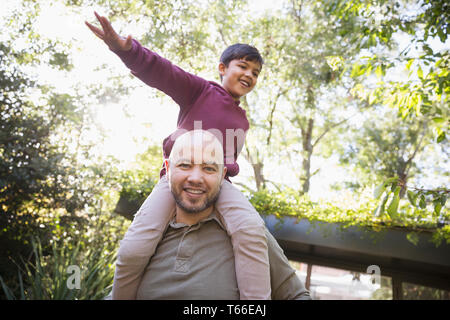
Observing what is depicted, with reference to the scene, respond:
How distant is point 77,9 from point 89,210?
14.5 feet

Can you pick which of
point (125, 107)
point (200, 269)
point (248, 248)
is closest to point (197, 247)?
point (200, 269)

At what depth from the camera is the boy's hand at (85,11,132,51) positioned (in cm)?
131

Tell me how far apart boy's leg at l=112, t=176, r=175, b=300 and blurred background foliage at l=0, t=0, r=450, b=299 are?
179cm

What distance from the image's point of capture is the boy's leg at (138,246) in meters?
1.28

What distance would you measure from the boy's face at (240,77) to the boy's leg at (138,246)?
2.51ft

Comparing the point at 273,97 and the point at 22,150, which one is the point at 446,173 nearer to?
the point at 273,97

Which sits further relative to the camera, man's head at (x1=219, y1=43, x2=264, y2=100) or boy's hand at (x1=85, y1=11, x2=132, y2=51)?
man's head at (x1=219, y1=43, x2=264, y2=100)

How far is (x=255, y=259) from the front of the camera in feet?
4.25

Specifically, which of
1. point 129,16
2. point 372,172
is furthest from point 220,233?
point 372,172

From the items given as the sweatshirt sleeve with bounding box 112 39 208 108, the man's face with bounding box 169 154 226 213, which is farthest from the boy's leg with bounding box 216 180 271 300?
the sweatshirt sleeve with bounding box 112 39 208 108

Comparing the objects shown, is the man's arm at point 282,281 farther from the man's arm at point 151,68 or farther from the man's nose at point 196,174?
the man's arm at point 151,68

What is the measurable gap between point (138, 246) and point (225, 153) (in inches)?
24.9

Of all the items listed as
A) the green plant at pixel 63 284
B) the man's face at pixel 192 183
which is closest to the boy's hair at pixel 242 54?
the man's face at pixel 192 183

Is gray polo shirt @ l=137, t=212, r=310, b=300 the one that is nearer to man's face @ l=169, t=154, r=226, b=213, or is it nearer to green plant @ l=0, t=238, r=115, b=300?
man's face @ l=169, t=154, r=226, b=213
